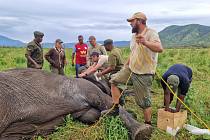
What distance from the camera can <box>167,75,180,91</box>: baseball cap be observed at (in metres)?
7.17

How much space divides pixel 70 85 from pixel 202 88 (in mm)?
4688

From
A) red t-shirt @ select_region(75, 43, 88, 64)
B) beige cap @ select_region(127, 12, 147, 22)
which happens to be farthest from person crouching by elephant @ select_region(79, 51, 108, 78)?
beige cap @ select_region(127, 12, 147, 22)

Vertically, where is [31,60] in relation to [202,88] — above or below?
above

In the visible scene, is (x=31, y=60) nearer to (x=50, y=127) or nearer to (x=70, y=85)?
(x=70, y=85)

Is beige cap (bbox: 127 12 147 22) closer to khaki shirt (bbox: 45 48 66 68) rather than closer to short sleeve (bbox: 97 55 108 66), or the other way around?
short sleeve (bbox: 97 55 108 66)

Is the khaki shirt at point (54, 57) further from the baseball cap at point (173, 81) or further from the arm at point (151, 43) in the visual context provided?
the arm at point (151, 43)

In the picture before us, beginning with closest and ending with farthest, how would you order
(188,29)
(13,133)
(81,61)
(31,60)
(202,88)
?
(13,133) < (31,60) < (202,88) < (81,61) < (188,29)

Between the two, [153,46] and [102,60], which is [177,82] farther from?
[102,60]

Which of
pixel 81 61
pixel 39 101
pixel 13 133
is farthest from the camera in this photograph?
pixel 81 61

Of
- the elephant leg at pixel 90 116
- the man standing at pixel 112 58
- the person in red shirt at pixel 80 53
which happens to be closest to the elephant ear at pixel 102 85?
the man standing at pixel 112 58

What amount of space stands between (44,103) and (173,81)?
2399 mm

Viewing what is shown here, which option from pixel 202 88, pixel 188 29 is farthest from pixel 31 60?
pixel 188 29

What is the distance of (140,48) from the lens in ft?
21.1

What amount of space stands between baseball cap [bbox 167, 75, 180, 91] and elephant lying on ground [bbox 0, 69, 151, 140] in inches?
40.9
